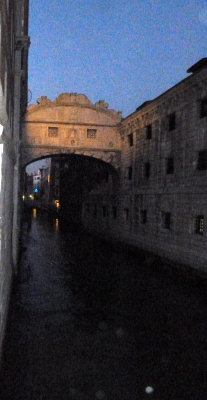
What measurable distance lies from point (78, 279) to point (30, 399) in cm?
1096

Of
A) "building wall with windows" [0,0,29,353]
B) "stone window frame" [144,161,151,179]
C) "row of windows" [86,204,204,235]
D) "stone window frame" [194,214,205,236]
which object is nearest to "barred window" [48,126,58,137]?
"stone window frame" [144,161,151,179]

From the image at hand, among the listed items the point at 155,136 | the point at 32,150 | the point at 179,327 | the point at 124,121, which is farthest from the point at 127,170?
the point at 179,327

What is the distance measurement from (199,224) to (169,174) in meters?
4.68

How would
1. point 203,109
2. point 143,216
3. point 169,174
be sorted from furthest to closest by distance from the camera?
point 143,216
point 169,174
point 203,109

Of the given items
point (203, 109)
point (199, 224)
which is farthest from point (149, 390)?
point (203, 109)

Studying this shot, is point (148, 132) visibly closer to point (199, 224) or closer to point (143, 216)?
point (143, 216)

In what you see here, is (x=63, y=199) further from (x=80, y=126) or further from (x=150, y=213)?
(x=150, y=213)

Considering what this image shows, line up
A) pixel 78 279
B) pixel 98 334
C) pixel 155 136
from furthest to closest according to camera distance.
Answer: pixel 155 136
pixel 78 279
pixel 98 334

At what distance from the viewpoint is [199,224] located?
61.0 feet

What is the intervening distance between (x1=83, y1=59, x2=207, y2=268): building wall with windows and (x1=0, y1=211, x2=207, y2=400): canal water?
99.0 inches

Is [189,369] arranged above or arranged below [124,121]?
below

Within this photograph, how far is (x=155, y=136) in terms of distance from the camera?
2416 centimetres

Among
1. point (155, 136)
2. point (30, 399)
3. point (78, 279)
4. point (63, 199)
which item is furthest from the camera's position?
point (63, 199)

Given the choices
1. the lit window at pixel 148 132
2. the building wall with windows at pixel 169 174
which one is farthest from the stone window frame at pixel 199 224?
the lit window at pixel 148 132
